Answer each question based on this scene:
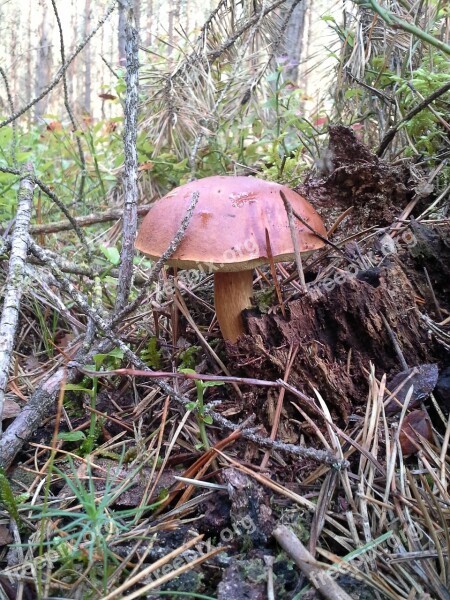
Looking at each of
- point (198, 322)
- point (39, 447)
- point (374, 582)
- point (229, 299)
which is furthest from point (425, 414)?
point (39, 447)

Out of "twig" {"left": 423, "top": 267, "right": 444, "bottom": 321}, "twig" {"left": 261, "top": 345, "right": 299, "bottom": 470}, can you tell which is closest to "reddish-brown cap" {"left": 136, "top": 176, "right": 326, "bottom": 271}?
"twig" {"left": 261, "top": 345, "right": 299, "bottom": 470}

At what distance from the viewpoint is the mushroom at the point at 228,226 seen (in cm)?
153

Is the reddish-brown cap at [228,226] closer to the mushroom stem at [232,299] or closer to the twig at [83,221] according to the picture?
the mushroom stem at [232,299]

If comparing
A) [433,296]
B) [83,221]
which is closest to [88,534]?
[433,296]

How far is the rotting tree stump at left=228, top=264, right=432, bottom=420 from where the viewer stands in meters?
1.59

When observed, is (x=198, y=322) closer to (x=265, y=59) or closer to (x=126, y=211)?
(x=126, y=211)

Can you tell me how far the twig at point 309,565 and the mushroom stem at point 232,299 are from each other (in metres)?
0.84

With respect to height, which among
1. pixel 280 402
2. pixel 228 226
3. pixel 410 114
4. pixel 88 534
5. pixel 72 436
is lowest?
pixel 88 534

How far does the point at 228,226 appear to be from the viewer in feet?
5.09

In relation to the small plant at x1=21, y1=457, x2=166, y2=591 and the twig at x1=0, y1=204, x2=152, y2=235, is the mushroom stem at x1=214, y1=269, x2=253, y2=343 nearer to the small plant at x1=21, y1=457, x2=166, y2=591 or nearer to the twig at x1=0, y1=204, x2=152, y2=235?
the small plant at x1=21, y1=457, x2=166, y2=591

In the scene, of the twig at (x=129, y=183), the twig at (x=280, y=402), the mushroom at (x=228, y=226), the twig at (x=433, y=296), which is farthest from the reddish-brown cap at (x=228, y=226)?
the twig at (x=433, y=296)

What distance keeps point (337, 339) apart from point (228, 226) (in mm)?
626

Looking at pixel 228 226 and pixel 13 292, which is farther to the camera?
pixel 228 226

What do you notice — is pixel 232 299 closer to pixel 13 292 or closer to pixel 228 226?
pixel 228 226
